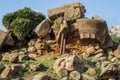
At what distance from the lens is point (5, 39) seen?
983 inches

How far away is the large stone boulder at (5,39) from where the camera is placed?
2470cm

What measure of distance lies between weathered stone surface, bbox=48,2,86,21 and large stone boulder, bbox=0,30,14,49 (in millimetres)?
2847

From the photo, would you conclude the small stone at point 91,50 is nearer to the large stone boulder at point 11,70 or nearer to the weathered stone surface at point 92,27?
the weathered stone surface at point 92,27

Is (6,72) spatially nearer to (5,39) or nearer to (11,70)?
(11,70)

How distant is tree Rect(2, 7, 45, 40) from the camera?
2530cm

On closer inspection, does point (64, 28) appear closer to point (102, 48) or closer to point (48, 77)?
point (102, 48)

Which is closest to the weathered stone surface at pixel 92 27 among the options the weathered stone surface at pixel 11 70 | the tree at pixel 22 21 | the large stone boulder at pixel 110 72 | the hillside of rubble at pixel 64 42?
the hillside of rubble at pixel 64 42

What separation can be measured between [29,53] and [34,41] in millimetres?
929

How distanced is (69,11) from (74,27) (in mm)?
1104

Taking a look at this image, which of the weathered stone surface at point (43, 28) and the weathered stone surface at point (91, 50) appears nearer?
the weathered stone surface at point (91, 50)

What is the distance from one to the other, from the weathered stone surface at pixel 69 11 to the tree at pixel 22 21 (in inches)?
53.2

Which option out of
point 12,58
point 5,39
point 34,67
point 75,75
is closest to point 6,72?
point 34,67

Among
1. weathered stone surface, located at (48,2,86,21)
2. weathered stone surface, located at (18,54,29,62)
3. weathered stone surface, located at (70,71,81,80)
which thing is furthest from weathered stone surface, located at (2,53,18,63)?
weathered stone surface, located at (48,2,86,21)

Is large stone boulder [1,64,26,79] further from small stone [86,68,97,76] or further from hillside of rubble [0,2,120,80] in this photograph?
small stone [86,68,97,76]
